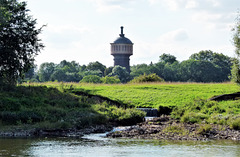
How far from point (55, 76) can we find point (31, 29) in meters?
76.0

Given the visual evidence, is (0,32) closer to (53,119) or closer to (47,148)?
(53,119)

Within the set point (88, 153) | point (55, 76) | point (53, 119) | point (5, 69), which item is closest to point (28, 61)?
point (5, 69)

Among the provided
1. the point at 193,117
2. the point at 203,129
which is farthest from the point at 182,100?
the point at 203,129

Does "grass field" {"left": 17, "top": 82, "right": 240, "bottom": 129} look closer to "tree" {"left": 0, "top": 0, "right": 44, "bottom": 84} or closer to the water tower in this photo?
"tree" {"left": 0, "top": 0, "right": 44, "bottom": 84}

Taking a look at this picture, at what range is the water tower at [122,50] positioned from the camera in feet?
443

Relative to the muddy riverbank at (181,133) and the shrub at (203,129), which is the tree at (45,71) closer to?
the muddy riverbank at (181,133)

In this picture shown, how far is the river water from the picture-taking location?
18.7 metres

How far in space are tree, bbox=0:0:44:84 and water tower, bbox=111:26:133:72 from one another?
9177 centimetres

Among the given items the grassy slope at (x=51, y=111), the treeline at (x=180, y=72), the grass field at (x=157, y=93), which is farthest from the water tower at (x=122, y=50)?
the grassy slope at (x=51, y=111)

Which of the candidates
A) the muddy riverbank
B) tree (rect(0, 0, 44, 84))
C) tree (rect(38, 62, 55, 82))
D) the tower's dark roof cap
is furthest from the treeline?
the muddy riverbank

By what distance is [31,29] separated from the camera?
42062 millimetres

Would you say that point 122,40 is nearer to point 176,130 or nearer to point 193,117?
point 193,117

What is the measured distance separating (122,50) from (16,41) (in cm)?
9554

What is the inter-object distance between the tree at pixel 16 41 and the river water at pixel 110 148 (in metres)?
17.9
